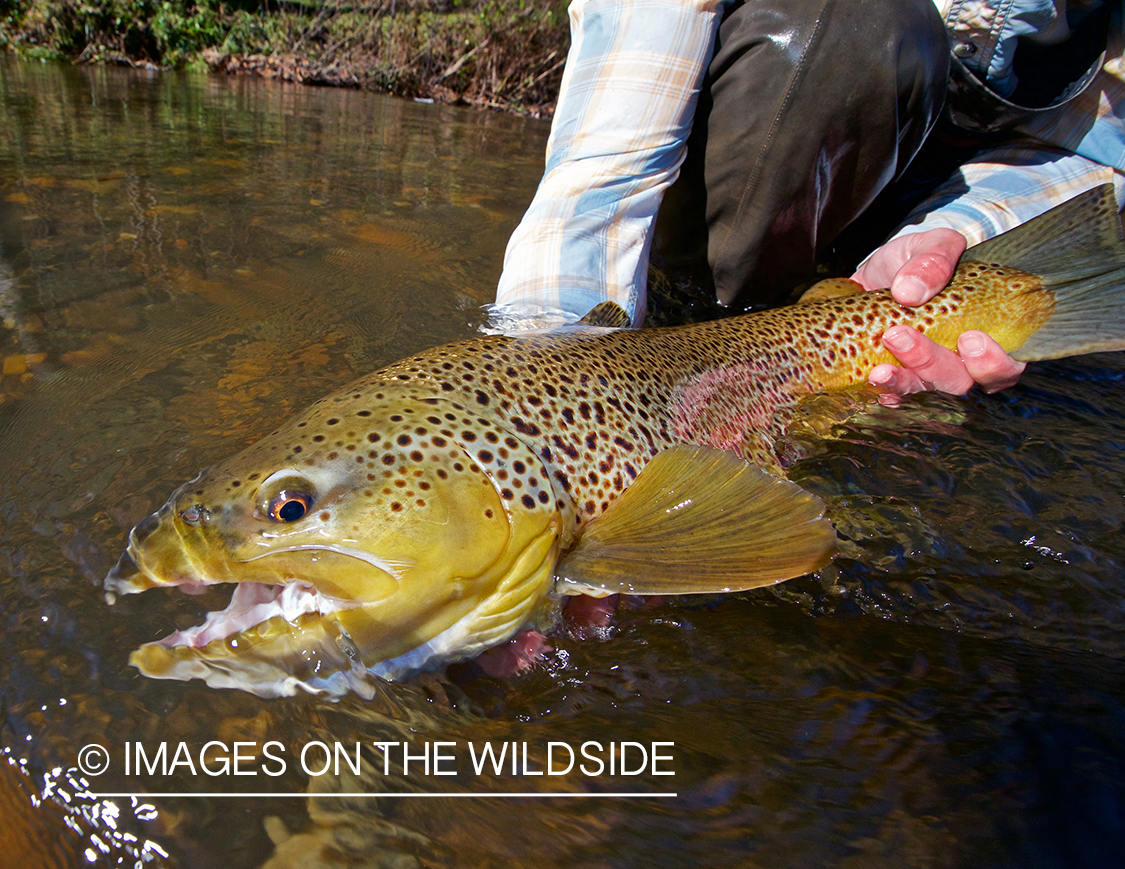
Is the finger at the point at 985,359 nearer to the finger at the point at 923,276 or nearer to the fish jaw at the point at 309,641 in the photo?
the finger at the point at 923,276

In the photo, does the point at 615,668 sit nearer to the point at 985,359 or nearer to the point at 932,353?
the point at 932,353

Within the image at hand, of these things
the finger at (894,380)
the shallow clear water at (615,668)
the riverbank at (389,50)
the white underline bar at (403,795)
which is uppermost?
the riverbank at (389,50)

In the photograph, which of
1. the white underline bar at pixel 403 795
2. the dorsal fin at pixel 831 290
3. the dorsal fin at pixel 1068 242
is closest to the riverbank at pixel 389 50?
the dorsal fin at pixel 831 290

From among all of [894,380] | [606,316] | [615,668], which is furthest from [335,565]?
[894,380]

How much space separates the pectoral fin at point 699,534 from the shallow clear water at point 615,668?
0.27 meters

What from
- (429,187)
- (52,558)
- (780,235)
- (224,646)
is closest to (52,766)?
(224,646)

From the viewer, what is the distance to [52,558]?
174 centimetres

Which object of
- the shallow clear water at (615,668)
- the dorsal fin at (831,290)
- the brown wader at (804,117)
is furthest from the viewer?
the dorsal fin at (831,290)

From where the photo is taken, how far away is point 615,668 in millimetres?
1667

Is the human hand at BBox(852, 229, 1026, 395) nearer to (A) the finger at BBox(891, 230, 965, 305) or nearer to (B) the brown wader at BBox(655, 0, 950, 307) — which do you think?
(A) the finger at BBox(891, 230, 965, 305)

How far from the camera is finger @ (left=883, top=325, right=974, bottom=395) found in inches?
108

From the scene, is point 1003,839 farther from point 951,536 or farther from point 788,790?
point 951,536

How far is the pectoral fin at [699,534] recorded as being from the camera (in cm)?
153

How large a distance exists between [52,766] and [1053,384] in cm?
408
